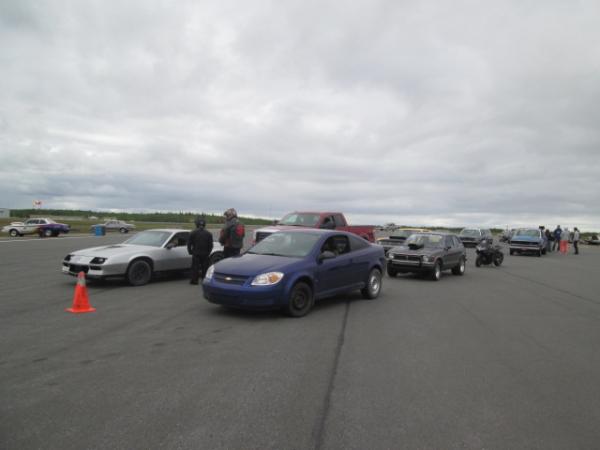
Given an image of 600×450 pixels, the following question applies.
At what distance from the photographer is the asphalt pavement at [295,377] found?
143 inches

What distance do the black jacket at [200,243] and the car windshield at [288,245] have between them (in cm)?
249

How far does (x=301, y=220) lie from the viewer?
18.2 meters

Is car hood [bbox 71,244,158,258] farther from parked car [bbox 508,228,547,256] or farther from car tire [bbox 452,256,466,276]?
parked car [bbox 508,228,547,256]

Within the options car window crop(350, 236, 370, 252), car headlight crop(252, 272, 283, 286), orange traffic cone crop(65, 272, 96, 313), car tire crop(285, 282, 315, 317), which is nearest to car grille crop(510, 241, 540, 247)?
car window crop(350, 236, 370, 252)

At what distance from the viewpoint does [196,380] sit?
15.8ft

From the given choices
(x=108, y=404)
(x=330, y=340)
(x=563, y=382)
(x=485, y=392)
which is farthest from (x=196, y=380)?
(x=563, y=382)

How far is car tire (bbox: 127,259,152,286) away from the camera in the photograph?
1157 centimetres

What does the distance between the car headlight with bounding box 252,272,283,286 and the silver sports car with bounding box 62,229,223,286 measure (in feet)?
16.2

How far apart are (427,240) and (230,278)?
10125 millimetres

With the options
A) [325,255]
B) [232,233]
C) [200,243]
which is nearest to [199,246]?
[200,243]

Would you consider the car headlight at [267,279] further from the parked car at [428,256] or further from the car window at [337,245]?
the parked car at [428,256]

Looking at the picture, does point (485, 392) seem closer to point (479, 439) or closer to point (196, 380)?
point (479, 439)

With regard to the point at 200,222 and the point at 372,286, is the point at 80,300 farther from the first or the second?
the point at 372,286

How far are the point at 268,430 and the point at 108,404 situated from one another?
4.83 ft
